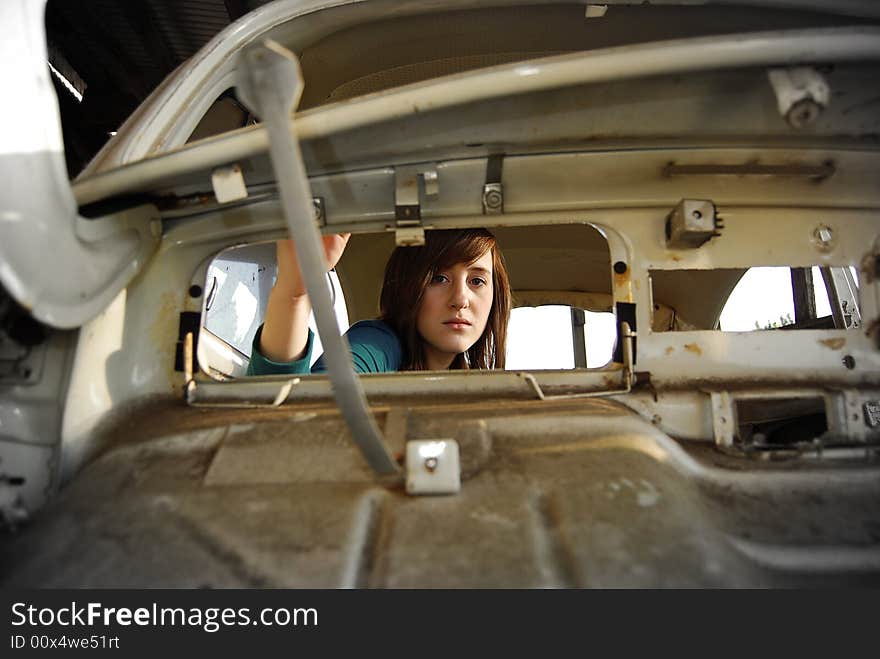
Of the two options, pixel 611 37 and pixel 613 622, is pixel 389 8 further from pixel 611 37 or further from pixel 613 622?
pixel 613 622

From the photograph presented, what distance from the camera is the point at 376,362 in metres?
1.52

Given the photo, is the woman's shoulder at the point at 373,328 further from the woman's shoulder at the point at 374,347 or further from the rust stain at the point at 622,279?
the rust stain at the point at 622,279

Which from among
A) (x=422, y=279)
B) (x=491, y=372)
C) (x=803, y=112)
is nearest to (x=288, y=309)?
(x=422, y=279)

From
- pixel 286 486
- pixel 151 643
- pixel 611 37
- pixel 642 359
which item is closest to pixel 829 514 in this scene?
pixel 642 359

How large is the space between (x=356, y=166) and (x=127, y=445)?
70 cm

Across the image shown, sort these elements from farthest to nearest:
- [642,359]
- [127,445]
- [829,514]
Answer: [642,359]
[127,445]
[829,514]

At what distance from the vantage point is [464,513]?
75 centimetres

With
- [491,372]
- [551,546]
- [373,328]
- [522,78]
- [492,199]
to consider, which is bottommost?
[551,546]

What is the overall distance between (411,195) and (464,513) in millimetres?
665

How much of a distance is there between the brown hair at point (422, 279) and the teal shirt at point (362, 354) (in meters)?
0.05

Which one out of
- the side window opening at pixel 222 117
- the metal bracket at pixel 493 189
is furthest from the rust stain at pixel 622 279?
the side window opening at pixel 222 117

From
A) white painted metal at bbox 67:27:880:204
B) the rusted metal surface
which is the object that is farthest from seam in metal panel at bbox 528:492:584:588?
white painted metal at bbox 67:27:880:204

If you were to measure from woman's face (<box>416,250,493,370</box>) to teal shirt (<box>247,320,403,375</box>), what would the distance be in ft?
0.41

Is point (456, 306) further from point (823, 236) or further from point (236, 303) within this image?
point (236, 303)
